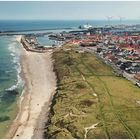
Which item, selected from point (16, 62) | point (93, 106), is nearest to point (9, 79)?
point (16, 62)

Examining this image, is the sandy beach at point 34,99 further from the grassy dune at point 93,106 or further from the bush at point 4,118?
the grassy dune at point 93,106

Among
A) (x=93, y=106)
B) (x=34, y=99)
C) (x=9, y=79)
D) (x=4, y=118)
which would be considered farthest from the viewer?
(x=9, y=79)

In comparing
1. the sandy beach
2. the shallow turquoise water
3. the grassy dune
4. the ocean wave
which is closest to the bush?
the shallow turquoise water

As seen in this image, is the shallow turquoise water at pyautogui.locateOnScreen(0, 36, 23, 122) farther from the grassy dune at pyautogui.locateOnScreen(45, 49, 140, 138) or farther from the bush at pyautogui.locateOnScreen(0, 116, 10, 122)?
the grassy dune at pyautogui.locateOnScreen(45, 49, 140, 138)

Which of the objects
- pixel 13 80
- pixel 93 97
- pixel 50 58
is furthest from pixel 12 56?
pixel 93 97

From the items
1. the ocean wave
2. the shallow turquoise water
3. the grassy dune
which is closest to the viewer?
the grassy dune

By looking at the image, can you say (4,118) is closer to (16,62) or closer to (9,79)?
(9,79)

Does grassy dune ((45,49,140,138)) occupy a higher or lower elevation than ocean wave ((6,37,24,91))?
higher
